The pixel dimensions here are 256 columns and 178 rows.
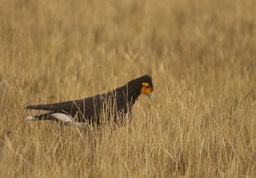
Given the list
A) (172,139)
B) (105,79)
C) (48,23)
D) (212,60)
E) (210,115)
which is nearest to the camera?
(172,139)

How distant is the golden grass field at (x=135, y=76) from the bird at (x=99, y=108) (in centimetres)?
11

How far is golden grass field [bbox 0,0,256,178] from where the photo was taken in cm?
505

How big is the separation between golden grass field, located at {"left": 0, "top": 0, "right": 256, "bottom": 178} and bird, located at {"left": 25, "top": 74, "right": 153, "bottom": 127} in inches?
4.4

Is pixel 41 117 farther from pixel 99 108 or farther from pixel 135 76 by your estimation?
pixel 135 76

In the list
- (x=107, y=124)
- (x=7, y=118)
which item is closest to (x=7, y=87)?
(x=7, y=118)

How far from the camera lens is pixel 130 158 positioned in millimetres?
5086

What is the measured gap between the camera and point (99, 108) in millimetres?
5887

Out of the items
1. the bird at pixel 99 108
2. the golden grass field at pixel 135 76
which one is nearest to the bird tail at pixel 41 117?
the bird at pixel 99 108

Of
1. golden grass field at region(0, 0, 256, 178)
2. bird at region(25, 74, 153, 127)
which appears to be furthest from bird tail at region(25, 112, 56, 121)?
golden grass field at region(0, 0, 256, 178)

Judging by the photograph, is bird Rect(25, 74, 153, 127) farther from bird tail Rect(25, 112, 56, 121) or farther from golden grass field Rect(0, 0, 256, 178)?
golden grass field Rect(0, 0, 256, 178)

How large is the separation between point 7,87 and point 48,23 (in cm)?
418

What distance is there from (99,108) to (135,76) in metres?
2.22

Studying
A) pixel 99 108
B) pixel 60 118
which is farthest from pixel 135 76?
pixel 60 118

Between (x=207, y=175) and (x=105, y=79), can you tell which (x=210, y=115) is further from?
(x=105, y=79)
